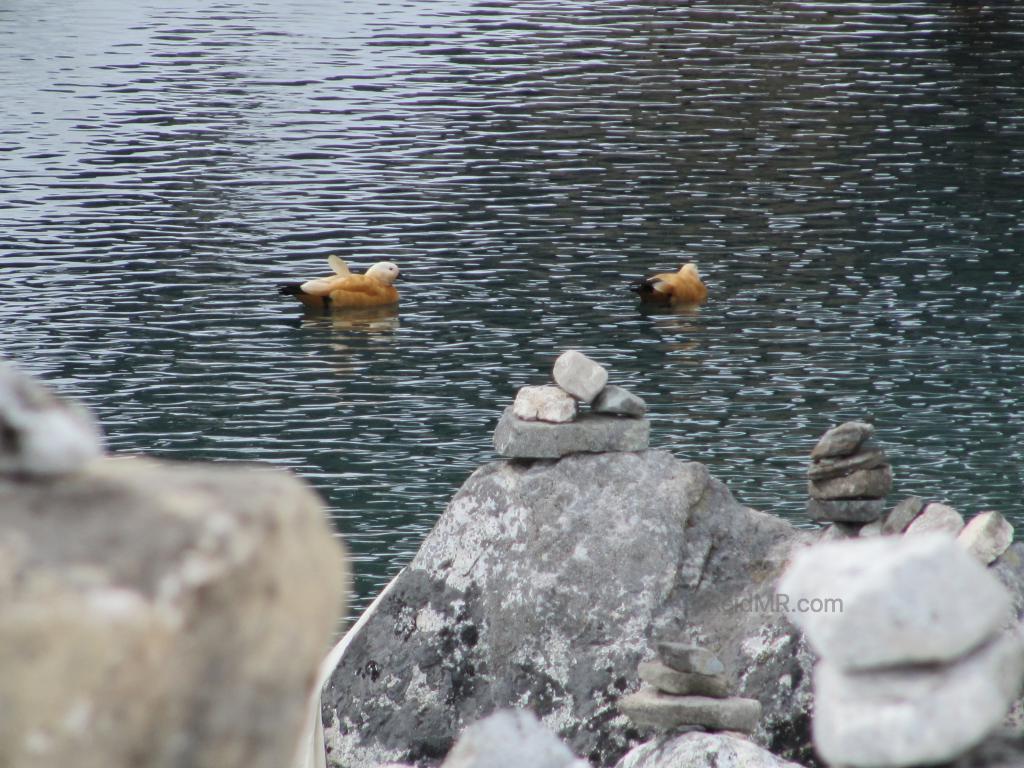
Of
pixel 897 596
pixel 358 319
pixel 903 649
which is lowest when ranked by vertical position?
pixel 358 319

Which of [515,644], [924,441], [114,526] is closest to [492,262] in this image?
[924,441]

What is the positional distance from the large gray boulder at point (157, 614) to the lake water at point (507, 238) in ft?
32.8

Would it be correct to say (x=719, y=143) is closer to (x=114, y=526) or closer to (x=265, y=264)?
(x=265, y=264)

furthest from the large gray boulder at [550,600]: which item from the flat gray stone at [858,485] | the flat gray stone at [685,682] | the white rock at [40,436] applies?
the white rock at [40,436]

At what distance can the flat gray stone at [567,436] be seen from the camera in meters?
10.9

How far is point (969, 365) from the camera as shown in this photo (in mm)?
19734

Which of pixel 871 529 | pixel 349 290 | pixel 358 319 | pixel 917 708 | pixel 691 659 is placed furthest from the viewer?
pixel 349 290

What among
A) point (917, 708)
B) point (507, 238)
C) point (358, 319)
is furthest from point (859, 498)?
point (507, 238)

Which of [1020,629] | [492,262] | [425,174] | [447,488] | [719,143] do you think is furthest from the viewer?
[719,143]

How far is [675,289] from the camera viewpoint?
2277 cm

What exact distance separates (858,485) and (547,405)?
215cm

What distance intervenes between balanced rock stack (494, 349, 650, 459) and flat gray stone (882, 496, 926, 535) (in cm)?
177

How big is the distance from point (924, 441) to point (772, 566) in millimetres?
6439

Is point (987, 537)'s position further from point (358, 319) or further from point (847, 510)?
point (358, 319)
